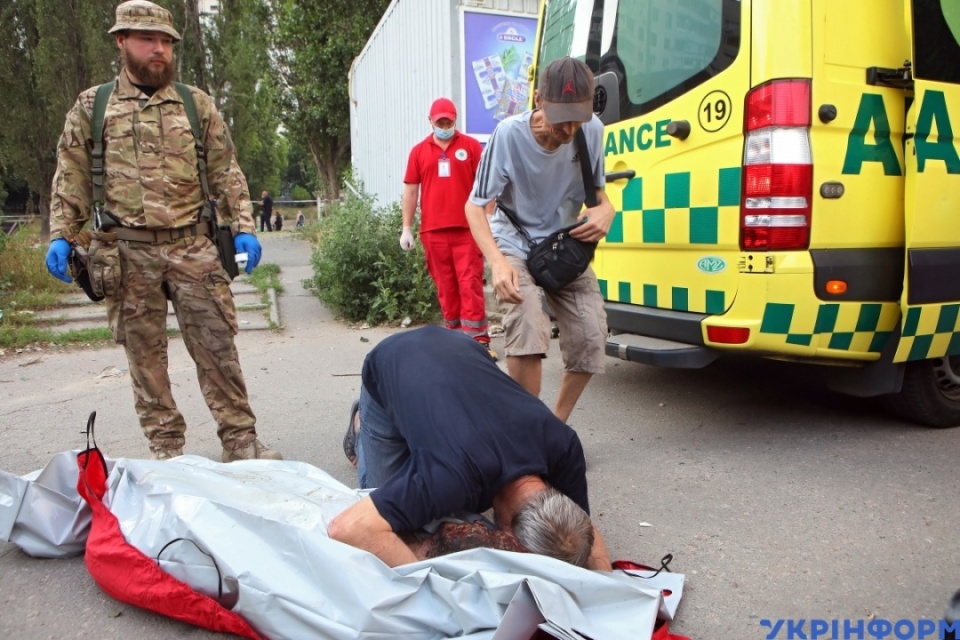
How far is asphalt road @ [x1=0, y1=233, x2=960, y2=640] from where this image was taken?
227 centimetres

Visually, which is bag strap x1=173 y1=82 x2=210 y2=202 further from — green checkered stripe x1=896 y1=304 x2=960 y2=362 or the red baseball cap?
green checkered stripe x1=896 y1=304 x2=960 y2=362

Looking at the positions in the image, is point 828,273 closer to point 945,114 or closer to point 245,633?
point 945,114

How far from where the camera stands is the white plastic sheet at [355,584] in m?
1.87

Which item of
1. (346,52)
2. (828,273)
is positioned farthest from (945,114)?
(346,52)

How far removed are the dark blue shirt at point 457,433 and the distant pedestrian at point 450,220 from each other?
287cm

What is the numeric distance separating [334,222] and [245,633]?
226 inches

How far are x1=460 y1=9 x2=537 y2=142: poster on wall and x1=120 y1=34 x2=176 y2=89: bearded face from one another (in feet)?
13.6

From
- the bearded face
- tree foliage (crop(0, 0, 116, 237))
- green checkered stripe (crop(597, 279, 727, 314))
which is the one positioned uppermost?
tree foliage (crop(0, 0, 116, 237))

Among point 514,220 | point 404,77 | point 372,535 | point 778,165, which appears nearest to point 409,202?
point 514,220

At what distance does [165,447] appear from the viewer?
129 inches

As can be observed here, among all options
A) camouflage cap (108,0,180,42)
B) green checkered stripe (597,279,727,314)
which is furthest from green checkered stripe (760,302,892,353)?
camouflage cap (108,0,180,42)

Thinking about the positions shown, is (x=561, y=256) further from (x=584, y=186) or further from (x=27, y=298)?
(x=27, y=298)

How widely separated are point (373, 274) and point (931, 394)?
4488 mm

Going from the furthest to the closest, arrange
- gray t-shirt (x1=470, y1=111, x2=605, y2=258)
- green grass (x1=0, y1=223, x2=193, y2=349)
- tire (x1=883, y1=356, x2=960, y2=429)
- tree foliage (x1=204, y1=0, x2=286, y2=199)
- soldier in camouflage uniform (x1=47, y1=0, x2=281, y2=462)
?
tree foliage (x1=204, y1=0, x2=286, y2=199) < green grass (x1=0, y1=223, x2=193, y2=349) < tire (x1=883, y1=356, x2=960, y2=429) < gray t-shirt (x1=470, y1=111, x2=605, y2=258) < soldier in camouflage uniform (x1=47, y1=0, x2=281, y2=462)
